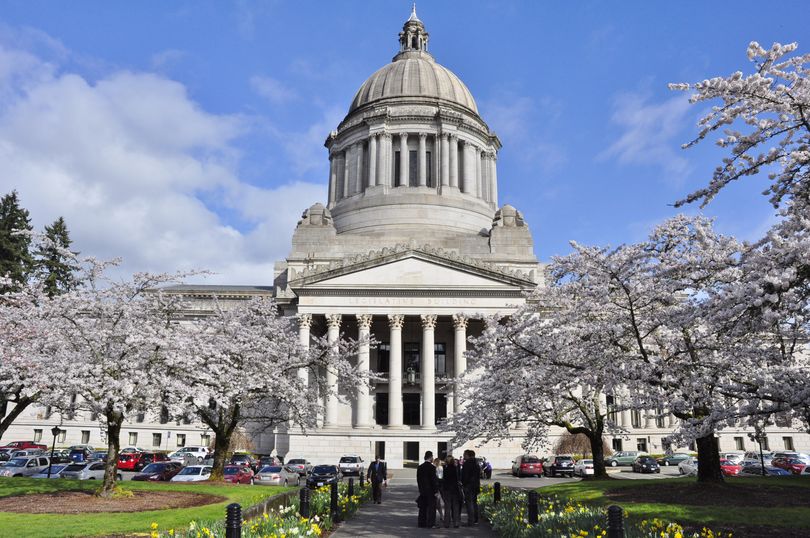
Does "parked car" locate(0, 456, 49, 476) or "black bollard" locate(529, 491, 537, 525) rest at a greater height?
"black bollard" locate(529, 491, 537, 525)

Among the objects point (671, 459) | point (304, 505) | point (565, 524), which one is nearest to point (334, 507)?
point (304, 505)

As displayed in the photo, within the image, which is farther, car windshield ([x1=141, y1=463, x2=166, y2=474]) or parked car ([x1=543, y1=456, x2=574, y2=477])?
parked car ([x1=543, y1=456, x2=574, y2=477])

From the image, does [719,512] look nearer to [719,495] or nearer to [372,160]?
[719,495]

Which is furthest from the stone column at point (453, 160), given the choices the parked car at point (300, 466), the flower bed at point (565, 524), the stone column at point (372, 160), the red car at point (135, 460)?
the flower bed at point (565, 524)

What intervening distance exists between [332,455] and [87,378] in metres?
31.9

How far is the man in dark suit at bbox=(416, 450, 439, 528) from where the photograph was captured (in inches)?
660

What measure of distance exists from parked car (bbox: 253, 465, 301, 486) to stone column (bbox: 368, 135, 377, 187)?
43.0 meters

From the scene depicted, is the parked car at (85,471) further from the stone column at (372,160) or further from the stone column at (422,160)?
the stone column at (422,160)

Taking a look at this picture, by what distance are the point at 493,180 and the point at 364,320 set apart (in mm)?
33438

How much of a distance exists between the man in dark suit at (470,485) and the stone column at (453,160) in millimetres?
55704

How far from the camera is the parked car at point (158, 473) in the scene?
33281mm

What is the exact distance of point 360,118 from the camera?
75.8 m

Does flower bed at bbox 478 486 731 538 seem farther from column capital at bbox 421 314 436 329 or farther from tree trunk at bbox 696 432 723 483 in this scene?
column capital at bbox 421 314 436 329

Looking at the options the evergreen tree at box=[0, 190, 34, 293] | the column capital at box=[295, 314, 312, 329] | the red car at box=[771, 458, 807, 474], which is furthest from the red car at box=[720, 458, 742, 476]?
the evergreen tree at box=[0, 190, 34, 293]
